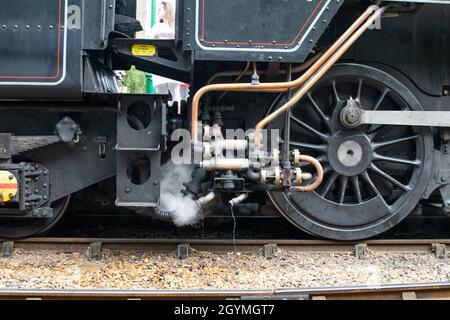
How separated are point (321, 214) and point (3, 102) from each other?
3098 millimetres

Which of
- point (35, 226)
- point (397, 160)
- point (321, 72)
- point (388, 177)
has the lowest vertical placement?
point (35, 226)

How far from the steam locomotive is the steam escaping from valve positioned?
99mm

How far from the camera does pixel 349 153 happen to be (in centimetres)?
470

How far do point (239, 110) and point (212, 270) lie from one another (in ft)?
5.04

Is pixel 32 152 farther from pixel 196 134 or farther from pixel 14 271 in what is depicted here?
pixel 196 134

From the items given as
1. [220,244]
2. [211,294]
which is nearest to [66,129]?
[220,244]

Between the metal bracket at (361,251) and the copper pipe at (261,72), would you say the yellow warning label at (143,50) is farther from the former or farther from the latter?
the metal bracket at (361,251)

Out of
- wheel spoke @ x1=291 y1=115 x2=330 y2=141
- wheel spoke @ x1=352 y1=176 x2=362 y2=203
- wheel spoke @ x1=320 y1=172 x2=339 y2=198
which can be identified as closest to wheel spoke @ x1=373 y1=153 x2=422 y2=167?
wheel spoke @ x1=352 y1=176 x2=362 y2=203

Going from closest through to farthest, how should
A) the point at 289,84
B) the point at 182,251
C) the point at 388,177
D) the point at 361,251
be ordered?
the point at 289,84 → the point at 182,251 → the point at 361,251 → the point at 388,177

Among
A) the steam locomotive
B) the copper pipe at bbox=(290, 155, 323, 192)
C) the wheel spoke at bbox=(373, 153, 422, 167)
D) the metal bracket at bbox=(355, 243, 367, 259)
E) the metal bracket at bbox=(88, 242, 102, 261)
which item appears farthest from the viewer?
the wheel spoke at bbox=(373, 153, 422, 167)

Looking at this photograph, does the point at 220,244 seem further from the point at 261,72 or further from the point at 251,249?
the point at 261,72

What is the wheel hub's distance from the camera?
15.4 feet

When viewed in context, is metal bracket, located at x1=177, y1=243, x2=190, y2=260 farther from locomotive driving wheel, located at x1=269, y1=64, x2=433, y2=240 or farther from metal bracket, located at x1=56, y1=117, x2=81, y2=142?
metal bracket, located at x1=56, y1=117, x2=81, y2=142

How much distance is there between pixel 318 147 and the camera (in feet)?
15.5
